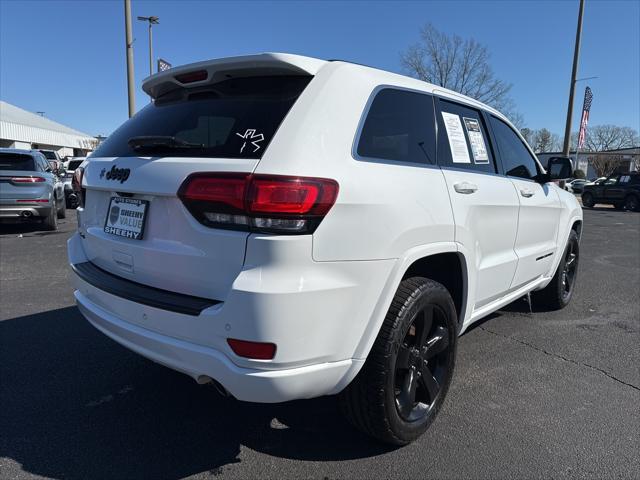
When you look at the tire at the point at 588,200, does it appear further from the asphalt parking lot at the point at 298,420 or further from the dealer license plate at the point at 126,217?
the dealer license plate at the point at 126,217

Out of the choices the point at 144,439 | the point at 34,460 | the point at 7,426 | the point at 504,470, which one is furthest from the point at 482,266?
the point at 7,426

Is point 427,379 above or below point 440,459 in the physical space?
above

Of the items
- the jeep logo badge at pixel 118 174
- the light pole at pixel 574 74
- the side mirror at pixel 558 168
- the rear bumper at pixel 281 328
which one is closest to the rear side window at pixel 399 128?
the rear bumper at pixel 281 328

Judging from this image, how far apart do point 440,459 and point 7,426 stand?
233 cm

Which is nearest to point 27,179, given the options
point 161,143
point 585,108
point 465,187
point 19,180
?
point 19,180

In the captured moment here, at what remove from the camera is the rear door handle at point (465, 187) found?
108 inches

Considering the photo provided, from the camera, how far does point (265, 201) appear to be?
6.21ft

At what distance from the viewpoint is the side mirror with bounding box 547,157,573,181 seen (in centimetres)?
423

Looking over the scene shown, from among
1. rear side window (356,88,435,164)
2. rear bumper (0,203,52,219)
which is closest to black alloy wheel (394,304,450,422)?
rear side window (356,88,435,164)

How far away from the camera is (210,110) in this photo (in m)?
2.42

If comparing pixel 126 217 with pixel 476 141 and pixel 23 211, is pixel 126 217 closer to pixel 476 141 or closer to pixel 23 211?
pixel 476 141

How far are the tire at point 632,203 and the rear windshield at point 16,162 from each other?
25.2 metres

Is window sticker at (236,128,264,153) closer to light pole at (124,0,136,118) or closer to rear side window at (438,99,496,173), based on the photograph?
rear side window at (438,99,496,173)

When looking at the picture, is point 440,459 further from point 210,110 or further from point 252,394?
point 210,110
